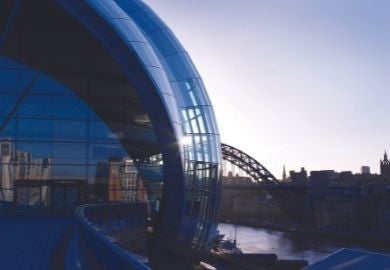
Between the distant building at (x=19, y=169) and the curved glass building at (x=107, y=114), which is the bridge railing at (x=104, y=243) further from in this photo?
the distant building at (x=19, y=169)

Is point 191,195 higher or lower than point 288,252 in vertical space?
higher

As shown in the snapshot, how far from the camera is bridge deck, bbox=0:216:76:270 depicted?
974 cm

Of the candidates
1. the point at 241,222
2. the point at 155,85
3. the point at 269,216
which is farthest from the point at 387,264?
the point at 269,216

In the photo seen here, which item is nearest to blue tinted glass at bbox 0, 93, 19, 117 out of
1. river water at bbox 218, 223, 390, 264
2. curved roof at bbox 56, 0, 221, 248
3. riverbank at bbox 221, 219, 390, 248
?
curved roof at bbox 56, 0, 221, 248

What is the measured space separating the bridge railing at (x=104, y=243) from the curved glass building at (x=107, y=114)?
2.01 m

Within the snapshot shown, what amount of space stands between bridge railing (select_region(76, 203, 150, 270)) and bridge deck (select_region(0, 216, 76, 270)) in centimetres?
70

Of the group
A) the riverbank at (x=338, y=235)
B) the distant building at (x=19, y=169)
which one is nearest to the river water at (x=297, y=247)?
the riverbank at (x=338, y=235)

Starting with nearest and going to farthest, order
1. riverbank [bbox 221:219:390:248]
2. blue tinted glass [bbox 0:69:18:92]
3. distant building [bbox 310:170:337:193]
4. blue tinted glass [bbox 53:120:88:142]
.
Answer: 1. blue tinted glass [bbox 0:69:18:92]
2. blue tinted glass [bbox 53:120:88:142]
3. riverbank [bbox 221:219:390:248]
4. distant building [bbox 310:170:337:193]

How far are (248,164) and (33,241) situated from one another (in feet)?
290

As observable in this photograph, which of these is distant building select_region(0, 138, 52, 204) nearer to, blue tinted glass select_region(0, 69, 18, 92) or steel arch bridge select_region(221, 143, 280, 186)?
blue tinted glass select_region(0, 69, 18, 92)

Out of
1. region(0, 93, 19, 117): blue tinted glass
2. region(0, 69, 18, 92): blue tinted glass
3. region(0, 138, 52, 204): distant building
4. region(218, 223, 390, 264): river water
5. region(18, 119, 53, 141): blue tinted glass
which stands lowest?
region(218, 223, 390, 264): river water

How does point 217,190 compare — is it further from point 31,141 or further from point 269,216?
point 269,216

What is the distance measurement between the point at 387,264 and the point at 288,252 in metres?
47.2

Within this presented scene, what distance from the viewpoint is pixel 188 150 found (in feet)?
59.7
